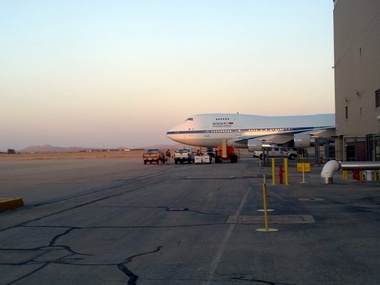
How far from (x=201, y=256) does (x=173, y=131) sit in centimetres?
6443

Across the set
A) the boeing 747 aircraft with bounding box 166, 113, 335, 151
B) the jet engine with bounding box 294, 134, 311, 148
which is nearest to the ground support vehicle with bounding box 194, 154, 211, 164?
the boeing 747 aircraft with bounding box 166, 113, 335, 151

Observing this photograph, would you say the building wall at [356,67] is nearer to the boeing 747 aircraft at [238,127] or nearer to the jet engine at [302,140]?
the jet engine at [302,140]

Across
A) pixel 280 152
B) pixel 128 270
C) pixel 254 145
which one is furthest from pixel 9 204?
pixel 280 152

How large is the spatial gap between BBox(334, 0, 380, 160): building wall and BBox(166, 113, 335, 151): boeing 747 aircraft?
876 inches

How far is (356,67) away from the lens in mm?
39188

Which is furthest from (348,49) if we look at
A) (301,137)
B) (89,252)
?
(89,252)

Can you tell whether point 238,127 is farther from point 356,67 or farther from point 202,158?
point 356,67

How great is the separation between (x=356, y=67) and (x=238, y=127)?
32.9m

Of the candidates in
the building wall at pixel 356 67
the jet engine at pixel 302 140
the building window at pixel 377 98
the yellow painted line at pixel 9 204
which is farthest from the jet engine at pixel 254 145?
the yellow painted line at pixel 9 204

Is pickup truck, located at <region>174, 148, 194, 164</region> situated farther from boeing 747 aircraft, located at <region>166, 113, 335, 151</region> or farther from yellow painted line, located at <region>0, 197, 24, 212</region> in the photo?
yellow painted line, located at <region>0, 197, 24, 212</region>

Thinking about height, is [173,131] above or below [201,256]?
above

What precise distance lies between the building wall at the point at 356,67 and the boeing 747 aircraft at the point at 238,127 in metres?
22.3

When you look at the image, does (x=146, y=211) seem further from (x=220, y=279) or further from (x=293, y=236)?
(x=220, y=279)

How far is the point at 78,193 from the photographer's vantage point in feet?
80.4
